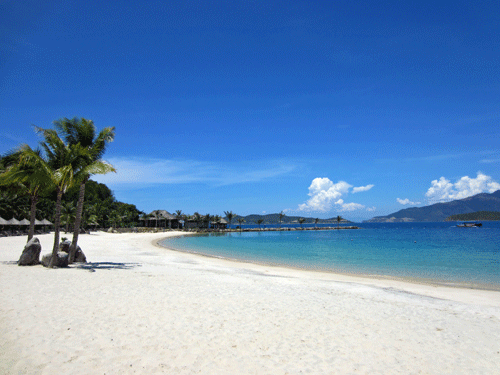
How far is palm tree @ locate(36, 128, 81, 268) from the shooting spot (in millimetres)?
11297

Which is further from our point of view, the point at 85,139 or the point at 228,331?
the point at 85,139

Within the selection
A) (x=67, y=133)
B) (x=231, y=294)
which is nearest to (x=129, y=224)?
(x=67, y=133)

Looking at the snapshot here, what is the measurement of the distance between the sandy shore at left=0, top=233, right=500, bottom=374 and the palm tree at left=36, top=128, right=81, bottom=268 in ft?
10.4

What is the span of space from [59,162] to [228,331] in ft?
35.0

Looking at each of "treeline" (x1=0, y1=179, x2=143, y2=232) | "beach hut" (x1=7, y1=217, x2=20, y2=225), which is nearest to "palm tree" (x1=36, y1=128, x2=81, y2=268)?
"treeline" (x1=0, y1=179, x2=143, y2=232)

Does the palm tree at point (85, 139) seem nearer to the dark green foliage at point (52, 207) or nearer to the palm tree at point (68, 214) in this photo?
the dark green foliage at point (52, 207)

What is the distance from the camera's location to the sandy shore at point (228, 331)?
444cm

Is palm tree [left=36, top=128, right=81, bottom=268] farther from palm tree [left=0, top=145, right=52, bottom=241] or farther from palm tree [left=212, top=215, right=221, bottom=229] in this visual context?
palm tree [left=212, top=215, right=221, bottom=229]

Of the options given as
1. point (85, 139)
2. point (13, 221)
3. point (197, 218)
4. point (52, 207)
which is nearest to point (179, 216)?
point (197, 218)

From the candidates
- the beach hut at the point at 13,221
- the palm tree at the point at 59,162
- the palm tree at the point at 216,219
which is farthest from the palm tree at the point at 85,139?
the palm tree at the point at 216,219

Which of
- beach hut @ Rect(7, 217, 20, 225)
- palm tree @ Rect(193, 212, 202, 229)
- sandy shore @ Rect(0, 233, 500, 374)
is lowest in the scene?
sandy shore @ Rect(0, 233, 500, 374)

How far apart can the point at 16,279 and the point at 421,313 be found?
11.9 m

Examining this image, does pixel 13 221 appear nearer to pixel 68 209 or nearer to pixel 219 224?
pixel 68 209

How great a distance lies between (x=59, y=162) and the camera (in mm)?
12266
